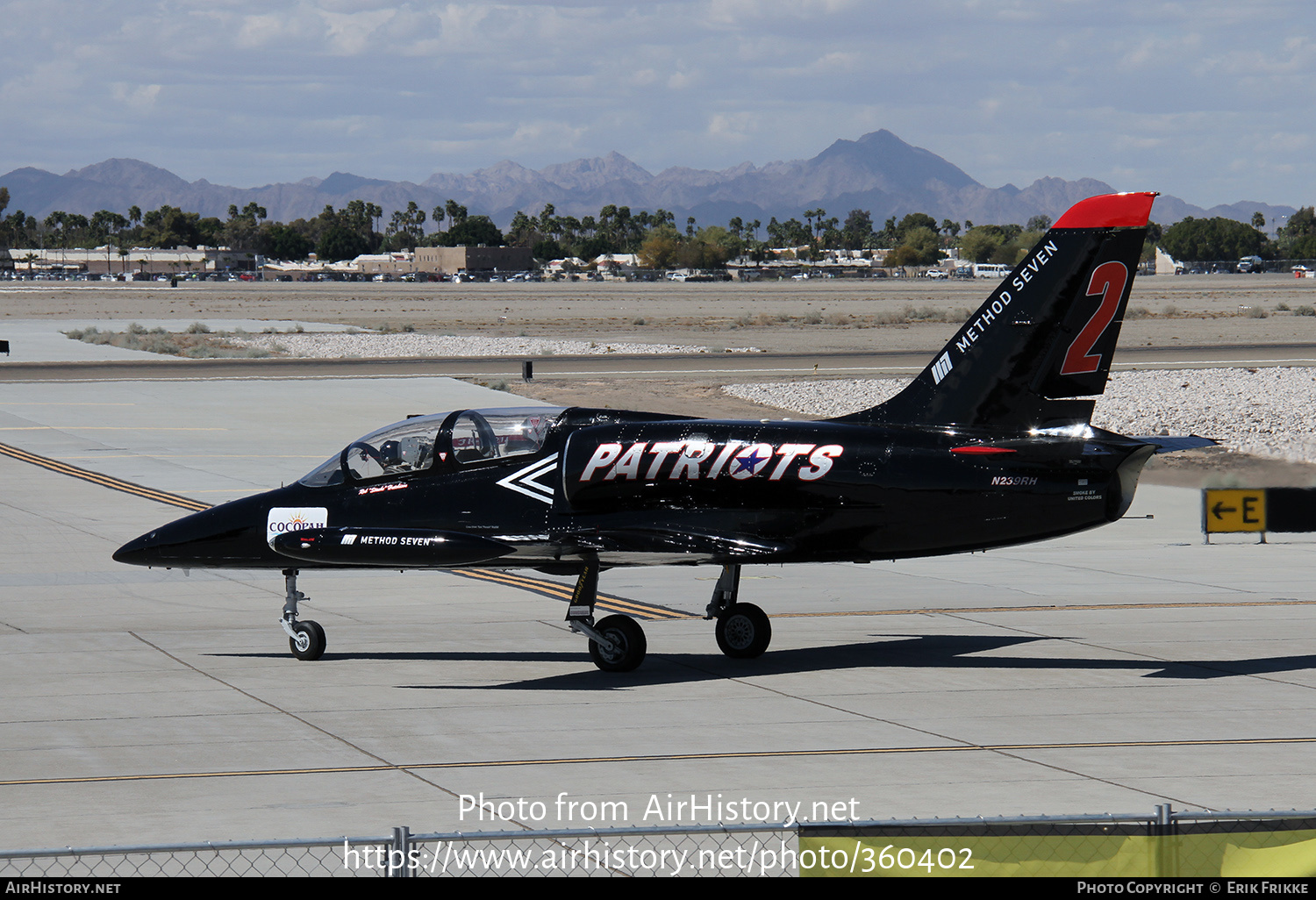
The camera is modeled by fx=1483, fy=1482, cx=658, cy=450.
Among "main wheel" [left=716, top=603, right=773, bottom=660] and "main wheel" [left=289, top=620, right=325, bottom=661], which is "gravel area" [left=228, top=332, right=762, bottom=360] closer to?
"main wheel" [left=289, top=620, right=325, bottom=661]

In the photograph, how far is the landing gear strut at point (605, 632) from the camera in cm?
1778

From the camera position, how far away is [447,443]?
1878 cm

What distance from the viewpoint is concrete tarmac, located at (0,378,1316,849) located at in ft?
40.7

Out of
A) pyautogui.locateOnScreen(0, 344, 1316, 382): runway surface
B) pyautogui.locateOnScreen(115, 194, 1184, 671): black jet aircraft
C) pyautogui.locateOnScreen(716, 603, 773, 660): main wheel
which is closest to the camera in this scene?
pyautogui.locateOnScreen(115, 194, 1184, 671): black jet aircraft

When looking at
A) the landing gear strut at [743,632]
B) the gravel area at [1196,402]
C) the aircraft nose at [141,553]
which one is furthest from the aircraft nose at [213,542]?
the gravel area at [1196,402]

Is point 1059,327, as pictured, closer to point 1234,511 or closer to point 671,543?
point 671,543

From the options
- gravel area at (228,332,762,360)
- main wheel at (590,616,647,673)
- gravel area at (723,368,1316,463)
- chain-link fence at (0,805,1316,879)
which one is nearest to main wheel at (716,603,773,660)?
main wheel at (590,616,647,673)

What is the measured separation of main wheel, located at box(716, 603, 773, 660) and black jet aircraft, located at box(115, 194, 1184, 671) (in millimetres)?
33

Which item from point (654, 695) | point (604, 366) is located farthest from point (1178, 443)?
point (604, 366)

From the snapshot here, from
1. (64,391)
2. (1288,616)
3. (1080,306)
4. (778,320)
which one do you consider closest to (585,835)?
(1080,306)

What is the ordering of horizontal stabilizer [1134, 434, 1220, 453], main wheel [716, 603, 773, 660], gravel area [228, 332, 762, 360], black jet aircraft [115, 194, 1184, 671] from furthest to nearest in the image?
gravel area [228, 332, 762, 360] < main wheel [716, 603, 773, 660] < horizontal stabilizer [1134, 434, 1220, 453] < black jet aircraft [115, 194, 1184, 671]

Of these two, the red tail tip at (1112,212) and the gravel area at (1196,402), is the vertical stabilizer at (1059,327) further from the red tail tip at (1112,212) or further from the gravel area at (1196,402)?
the gravel area at (1196,402)

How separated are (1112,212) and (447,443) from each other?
28.6 ft

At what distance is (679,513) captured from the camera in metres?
18.2
